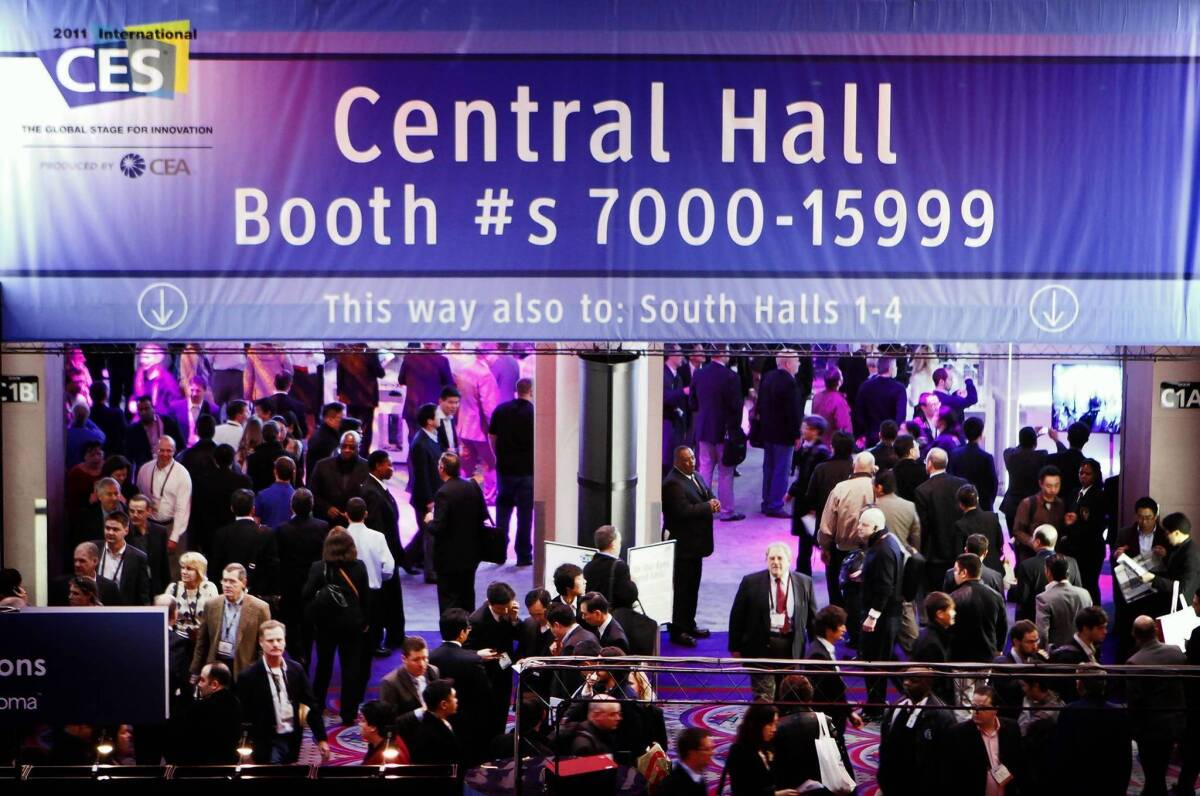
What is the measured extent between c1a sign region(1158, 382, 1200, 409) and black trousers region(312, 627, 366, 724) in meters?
6.21

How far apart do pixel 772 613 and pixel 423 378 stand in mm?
5465

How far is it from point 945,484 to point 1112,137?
3790 mm

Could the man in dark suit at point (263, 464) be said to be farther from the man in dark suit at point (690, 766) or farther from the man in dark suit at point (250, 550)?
the man in dark suit at point (690, 766)

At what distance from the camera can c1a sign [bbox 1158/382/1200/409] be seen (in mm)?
11836

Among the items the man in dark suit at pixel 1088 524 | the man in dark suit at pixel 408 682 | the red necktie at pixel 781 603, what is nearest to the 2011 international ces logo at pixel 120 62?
the man in dark suit at pixel 408 682

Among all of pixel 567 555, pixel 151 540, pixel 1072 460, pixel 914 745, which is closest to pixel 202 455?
pixel 151 540

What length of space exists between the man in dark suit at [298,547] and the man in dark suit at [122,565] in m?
0.89

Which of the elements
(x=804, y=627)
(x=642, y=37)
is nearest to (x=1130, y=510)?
(x=804, y=627)

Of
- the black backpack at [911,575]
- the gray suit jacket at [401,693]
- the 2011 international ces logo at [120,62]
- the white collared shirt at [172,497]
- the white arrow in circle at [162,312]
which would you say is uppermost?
the 2011 international ces logo at [120,62]

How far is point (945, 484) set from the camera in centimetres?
1130

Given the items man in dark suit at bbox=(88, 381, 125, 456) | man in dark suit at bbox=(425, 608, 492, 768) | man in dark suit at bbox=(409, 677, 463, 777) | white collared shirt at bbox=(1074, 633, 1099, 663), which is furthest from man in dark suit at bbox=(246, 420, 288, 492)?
white collared shirt at bbox=(1074, 633, 1099, 663)

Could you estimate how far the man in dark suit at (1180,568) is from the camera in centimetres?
1018

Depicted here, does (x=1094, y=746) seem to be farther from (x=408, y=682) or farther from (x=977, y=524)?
(x=408, y=682)

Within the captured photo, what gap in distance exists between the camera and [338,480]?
11.5 m
